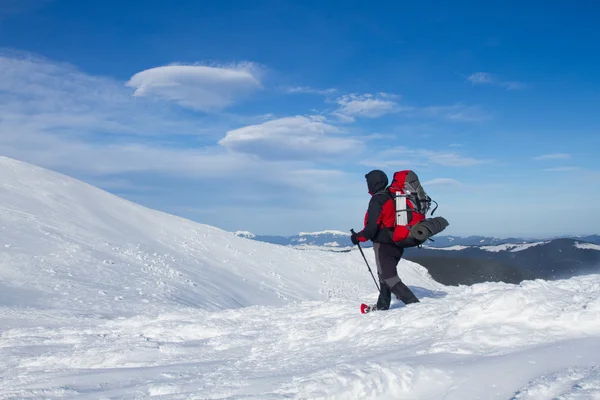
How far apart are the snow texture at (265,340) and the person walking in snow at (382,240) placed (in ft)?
1.49

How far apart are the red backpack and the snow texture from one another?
1235mm

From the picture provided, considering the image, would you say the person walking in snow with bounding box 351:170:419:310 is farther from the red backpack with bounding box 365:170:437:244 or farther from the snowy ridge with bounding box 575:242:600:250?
the snowy ridge with bounding box 575:242:600:250

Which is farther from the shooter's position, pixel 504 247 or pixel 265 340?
pixel 504 247

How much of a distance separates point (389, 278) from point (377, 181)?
155 centimetres

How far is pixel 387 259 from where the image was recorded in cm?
729

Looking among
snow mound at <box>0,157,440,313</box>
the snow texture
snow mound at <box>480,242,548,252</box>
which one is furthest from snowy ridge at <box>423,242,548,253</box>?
the snow texture

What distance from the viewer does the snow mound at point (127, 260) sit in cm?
1188

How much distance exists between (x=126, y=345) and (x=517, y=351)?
5.06 meters

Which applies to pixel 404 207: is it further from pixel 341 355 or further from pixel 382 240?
pixel 341 355

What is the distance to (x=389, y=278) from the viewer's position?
722 cm

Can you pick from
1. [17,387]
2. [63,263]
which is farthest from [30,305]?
[17,387]

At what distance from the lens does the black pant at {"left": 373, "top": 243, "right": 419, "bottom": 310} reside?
721 centimetres

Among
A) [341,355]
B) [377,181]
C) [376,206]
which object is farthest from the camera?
[377,181]

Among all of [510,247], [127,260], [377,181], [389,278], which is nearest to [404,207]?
[377,181]
